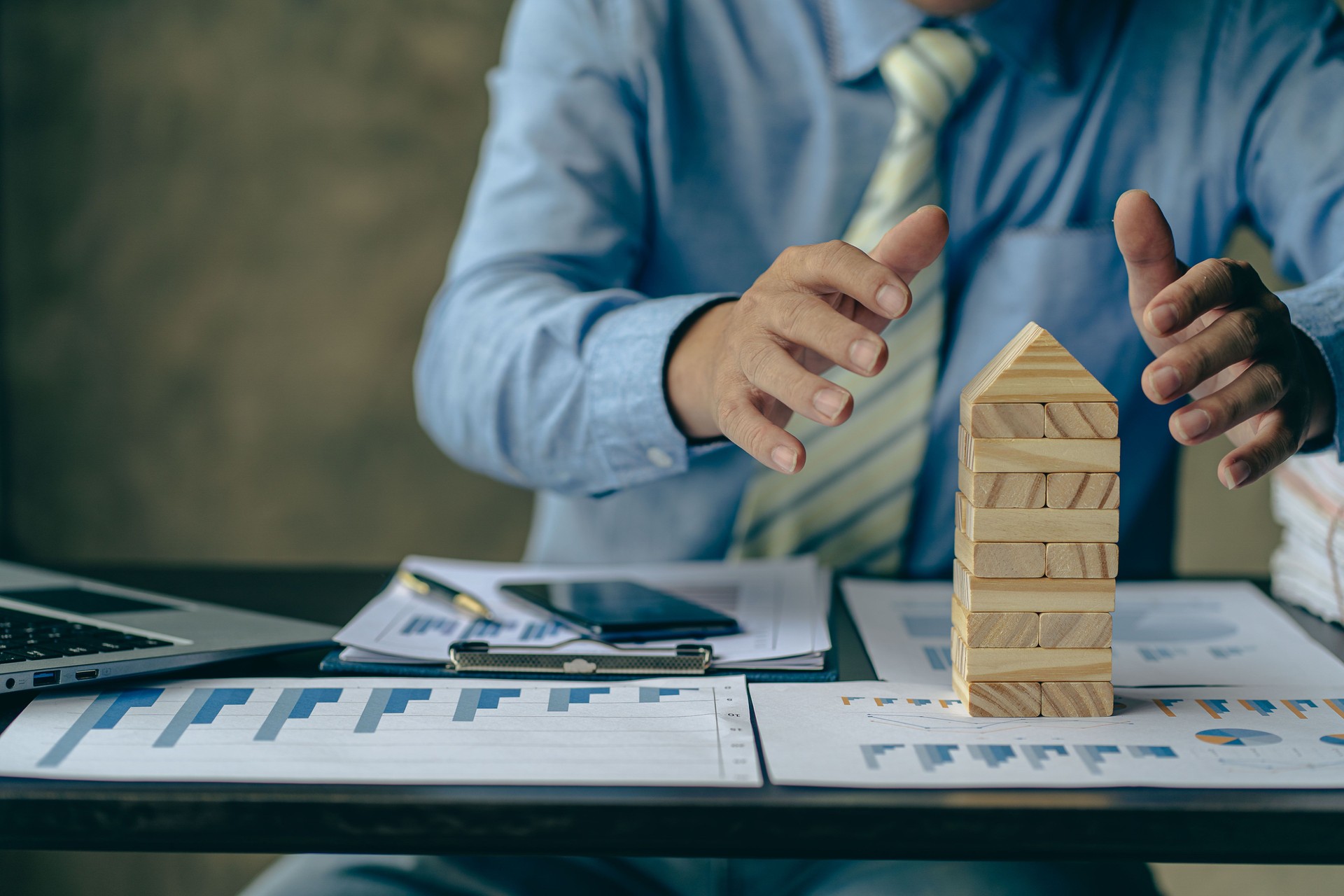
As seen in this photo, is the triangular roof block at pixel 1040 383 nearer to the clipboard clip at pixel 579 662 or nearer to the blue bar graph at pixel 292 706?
the clipboard clip at pixel 579 662

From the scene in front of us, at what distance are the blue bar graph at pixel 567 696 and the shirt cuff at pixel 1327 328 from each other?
502 millimetres

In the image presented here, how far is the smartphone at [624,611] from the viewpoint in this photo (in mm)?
711

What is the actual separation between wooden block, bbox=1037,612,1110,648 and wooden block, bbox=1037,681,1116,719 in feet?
0.08

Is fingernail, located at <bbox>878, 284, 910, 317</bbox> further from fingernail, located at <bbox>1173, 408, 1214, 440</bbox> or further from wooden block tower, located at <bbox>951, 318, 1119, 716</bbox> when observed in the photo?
fingernail, located at <bbox>1173, 408, 1214, 440</bbox>

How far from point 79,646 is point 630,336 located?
42 centimetres

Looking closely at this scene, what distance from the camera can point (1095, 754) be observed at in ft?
1.76

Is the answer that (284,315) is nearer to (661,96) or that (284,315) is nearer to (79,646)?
(661,96)

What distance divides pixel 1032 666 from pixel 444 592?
1.49 ft

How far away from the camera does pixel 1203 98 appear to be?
3.57ft

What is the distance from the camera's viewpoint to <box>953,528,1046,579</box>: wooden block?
0.57 meters

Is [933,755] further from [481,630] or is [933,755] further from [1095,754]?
[481,630]

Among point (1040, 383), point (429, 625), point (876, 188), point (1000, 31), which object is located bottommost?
point (429, 625)

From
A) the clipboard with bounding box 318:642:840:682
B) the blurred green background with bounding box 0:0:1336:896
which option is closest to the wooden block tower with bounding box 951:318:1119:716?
the clipboard with bounding box 318:642:840:682

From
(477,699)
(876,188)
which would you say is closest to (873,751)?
(477,699)
